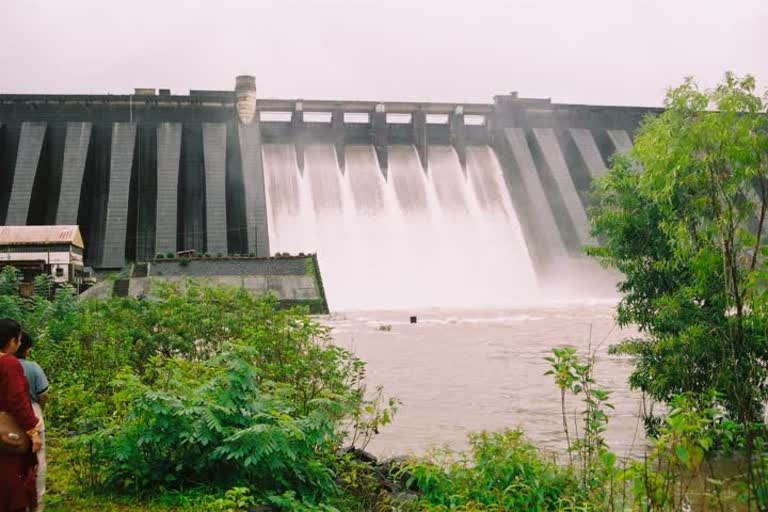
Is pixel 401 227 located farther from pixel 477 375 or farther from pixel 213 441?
pixel 213 441

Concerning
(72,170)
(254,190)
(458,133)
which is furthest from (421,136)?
(72,170)

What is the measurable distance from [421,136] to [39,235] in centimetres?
2033

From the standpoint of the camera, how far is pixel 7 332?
3990mm

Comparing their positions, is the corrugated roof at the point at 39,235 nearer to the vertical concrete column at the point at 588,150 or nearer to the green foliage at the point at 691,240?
the green foliage at the point at 691,240

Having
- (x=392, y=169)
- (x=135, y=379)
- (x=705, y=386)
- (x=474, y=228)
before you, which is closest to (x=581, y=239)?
(x=474, y=228)

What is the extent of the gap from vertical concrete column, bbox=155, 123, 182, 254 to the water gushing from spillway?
461 cm

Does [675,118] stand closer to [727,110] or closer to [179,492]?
[727,110]

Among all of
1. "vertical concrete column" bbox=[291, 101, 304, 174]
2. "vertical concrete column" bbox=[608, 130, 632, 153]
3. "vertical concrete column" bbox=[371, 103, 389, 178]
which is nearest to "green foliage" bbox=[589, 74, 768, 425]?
"vertical concrete column" bbox=[371, 103, 389, 178]

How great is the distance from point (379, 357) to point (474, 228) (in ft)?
77.3

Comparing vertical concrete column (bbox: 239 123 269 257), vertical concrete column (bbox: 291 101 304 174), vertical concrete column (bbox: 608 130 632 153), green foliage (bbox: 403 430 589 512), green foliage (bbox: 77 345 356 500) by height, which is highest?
vertical concrete column (bbox: 291 101 304 174)

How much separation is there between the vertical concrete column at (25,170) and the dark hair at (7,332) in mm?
30319

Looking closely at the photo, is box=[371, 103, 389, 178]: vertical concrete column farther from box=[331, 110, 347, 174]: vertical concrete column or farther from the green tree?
the green tree

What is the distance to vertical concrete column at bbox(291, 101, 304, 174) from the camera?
1475 inches

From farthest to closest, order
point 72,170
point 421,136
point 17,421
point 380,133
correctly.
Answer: point 421,136 < point 380,133 < point 72,170 < point 17,421
